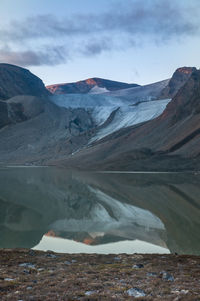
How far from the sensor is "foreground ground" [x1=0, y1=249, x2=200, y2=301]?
709 centimetres

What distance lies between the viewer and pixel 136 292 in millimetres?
Answer: 7180

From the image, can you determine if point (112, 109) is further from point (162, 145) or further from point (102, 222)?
point (102, 222)

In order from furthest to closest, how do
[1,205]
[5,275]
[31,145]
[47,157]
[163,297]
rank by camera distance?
[31,145]
[47,157]
[1,205]
[5,275]
[163,297]

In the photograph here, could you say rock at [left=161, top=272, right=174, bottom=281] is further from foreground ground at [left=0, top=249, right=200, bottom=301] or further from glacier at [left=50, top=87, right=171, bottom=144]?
glacier at [left=50, top=87, right=171, bottom=144]

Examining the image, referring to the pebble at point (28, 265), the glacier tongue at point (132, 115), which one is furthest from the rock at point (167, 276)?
the glacier tongue at point (132, 115)

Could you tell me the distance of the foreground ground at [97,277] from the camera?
23.2ft

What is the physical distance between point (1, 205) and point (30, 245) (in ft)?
46.6

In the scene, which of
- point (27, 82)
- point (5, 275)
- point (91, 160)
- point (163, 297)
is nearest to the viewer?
point (163, 297)

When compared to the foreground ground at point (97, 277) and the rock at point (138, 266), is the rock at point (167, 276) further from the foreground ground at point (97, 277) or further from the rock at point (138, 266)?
the rock at point (138, 266)

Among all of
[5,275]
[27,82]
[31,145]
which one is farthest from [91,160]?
[27,82]

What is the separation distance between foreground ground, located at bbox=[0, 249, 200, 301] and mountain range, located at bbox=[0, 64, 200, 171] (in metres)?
67.4

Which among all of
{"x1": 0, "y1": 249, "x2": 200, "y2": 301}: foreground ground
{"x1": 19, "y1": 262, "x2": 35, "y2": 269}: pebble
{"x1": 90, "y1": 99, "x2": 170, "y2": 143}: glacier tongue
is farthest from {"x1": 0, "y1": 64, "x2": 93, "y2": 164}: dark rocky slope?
{"x1": 19, "y1": 262, "x2": 35, "y2": 269}: pebble

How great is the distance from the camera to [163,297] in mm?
6859

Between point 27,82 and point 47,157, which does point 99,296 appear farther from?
point 27,82
